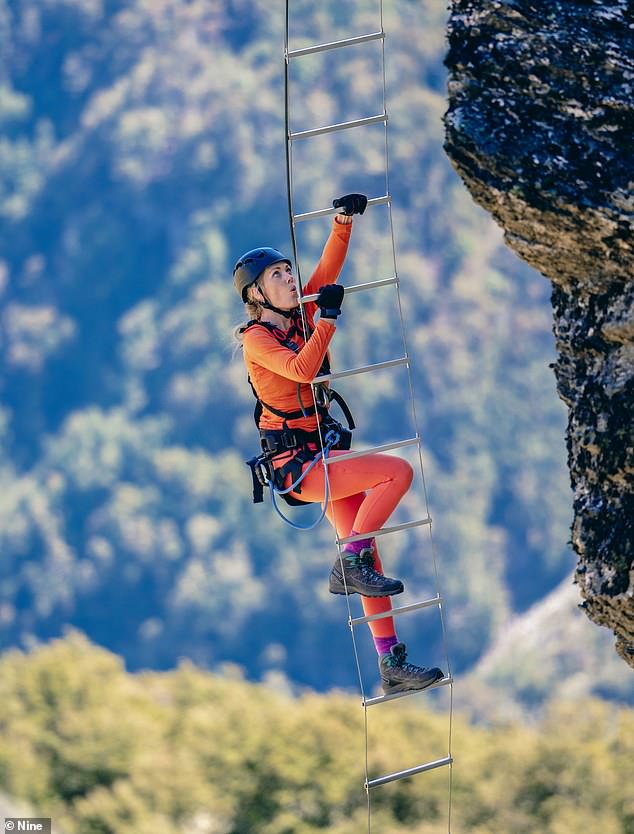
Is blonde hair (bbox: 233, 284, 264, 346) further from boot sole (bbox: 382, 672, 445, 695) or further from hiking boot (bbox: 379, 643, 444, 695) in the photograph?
boot sole (bbox: 382, 672, 445, 695)

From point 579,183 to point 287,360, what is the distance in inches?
81.4

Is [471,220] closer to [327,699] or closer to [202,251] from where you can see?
[202,251]

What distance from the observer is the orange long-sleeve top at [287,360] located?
9.13 metres

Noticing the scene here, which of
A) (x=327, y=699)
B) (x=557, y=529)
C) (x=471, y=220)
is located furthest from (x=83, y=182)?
(x=327, y=699)

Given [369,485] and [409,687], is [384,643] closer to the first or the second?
[409,687]

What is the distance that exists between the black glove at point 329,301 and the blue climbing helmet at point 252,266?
29.7 inches

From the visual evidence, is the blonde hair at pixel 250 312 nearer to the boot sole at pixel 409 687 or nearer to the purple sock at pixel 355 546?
the purple sock at pixel 355 546

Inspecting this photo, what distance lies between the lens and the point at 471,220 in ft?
370

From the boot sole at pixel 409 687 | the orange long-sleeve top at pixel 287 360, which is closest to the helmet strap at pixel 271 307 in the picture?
the orange long-sleeve top at pixel 287 360

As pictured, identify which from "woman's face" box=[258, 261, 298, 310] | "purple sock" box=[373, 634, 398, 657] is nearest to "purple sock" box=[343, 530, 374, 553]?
"purple sock" box=[373, 634, 398, 657]

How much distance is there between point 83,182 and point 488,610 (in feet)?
152

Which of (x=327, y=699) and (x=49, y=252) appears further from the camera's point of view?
(x=49, y=252)

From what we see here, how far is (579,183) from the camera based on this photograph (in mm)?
9109

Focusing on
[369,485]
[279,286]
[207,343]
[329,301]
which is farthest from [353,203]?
[207,343]
